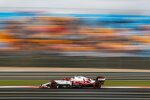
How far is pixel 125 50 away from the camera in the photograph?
24422mm

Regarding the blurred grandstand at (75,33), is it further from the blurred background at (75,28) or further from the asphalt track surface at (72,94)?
the asphalt track surface at (72,94)

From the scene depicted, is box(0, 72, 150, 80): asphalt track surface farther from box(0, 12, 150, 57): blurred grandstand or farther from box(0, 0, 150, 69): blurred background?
box(0, 12, 150, 57): blurred grandstand

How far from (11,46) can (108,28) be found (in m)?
5.48

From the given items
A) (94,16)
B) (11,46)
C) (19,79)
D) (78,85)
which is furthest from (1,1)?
(78,85)

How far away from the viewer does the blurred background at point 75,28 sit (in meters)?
24.3

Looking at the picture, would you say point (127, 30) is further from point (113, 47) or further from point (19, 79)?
point (19, 79)

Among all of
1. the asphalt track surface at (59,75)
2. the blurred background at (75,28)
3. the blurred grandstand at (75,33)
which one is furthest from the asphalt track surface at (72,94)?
the blurred grandstand at (75,33)

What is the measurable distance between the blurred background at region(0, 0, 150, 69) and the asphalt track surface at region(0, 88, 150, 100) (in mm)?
12038

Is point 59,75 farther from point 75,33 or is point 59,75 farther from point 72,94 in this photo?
point 75,33

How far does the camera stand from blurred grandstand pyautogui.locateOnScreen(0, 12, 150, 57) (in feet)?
80.0

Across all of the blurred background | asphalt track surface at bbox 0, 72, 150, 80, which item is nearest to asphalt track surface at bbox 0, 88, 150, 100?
asphalt track surface at bbox 0, 72, 150, 80

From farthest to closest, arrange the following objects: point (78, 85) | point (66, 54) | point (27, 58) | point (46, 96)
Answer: point (66, 54), point (27, 58), point (78, 85), point (46, 96)

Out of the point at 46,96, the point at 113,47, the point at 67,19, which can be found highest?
the point at 67,19

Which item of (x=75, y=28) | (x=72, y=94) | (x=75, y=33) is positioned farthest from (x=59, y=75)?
(x=75, y=28)
